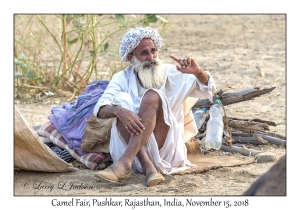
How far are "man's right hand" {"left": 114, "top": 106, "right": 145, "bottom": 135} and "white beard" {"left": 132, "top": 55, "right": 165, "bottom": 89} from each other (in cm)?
41

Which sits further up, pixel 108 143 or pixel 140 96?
pixel 140 96

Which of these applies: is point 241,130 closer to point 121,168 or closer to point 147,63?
point 147,63

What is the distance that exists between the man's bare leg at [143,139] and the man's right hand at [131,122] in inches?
1.5

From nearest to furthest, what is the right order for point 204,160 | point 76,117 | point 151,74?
1. point 151,74
2. point 204,160
3. point 76,117

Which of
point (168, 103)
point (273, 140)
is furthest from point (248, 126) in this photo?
point (168, 103)

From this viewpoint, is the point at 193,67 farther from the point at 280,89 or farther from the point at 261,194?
the point at 280,89

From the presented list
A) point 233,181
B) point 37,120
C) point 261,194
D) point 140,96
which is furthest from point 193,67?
point 37,120

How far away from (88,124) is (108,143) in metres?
0.24

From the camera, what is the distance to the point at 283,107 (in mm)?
7590

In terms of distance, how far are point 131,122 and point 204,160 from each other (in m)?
0.98

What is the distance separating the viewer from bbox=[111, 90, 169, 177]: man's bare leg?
201 inches

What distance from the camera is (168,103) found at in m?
5.28

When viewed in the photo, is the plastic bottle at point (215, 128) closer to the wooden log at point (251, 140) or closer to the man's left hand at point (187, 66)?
the wooden log at point (251, 140)
